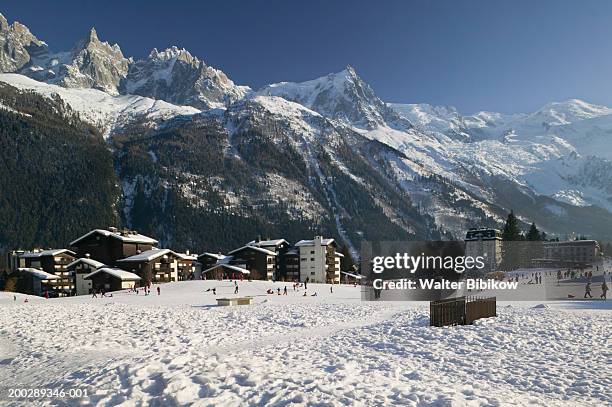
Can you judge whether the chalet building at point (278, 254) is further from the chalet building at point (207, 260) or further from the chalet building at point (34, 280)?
the chalet building at point (34, 280)

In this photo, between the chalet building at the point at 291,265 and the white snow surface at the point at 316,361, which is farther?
the chalet building at the point at 291,265

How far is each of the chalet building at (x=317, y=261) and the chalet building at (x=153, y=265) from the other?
39928 millimetres

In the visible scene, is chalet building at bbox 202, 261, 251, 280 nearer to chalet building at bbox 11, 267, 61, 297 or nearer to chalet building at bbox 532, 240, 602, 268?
chalet building at bbox 11, 267, 61, 297

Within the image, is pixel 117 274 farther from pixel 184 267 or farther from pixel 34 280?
pixel 34 280

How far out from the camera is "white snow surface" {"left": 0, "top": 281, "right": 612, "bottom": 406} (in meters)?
11.7

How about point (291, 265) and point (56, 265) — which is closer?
point (56, 265)

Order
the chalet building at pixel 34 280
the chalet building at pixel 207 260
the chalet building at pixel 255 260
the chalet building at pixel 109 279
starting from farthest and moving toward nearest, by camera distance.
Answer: the chalet building at pixel 207 260 < the chalet building at pixel 255 260 < the chalet building at pixel 34 280 < the chalet building at pixel 109 279

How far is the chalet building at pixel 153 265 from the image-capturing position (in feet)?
324

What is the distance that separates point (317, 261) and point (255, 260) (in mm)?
18802

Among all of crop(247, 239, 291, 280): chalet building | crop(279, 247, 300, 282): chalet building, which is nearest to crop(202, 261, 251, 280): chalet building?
crop(247, 239, 291, 280): chalet building

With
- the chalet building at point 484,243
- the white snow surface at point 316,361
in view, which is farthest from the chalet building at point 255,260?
the white snow surface at point 316,361

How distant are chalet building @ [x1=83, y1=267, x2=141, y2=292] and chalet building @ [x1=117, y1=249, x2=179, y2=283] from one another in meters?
7.17

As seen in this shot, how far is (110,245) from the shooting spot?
10844 centimetres

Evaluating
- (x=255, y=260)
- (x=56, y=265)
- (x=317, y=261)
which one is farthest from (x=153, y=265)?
(x=317, y=261)
